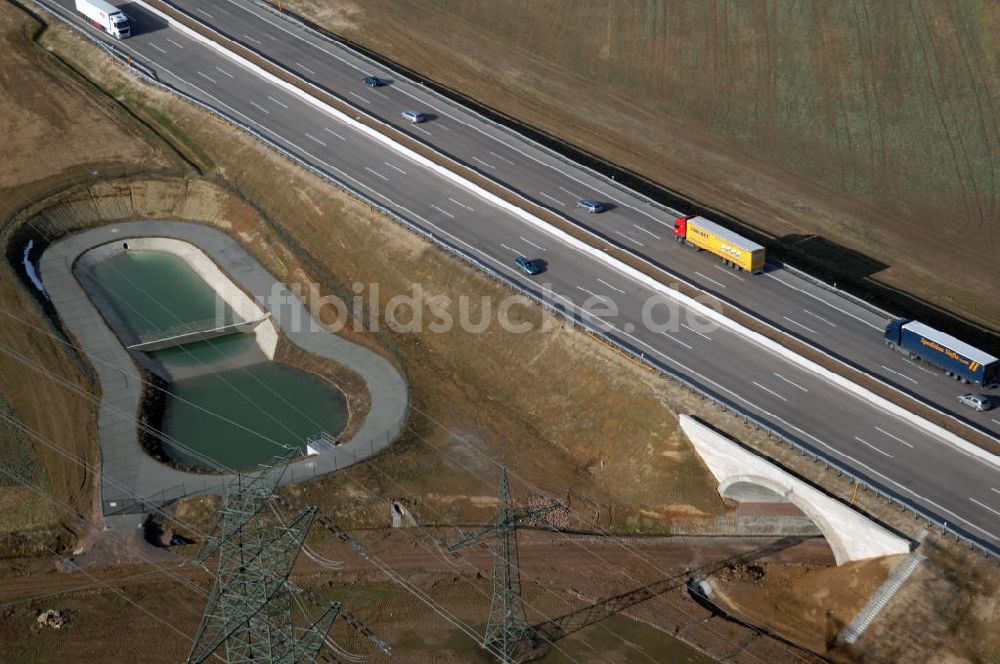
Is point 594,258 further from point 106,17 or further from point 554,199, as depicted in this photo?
point 106,17

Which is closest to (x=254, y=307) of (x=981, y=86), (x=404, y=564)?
(x=404, y=564)

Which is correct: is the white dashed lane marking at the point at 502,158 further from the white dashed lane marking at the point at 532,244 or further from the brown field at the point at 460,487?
the brown field at the point at 460,487

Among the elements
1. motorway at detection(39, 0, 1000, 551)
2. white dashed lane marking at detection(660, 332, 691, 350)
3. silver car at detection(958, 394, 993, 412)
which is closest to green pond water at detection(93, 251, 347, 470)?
motorway at detection(39, 0, 1000, 551)

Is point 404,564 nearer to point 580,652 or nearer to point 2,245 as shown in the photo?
point 580,652

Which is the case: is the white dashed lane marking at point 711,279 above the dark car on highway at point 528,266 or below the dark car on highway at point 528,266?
above

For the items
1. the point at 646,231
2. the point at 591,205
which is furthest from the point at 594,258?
the point at 591,205

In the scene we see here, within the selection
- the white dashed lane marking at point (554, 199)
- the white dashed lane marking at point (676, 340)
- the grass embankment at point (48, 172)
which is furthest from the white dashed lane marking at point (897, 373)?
the grass embankment at point (48, 172)

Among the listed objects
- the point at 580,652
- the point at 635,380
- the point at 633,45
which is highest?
the point at 633,45
